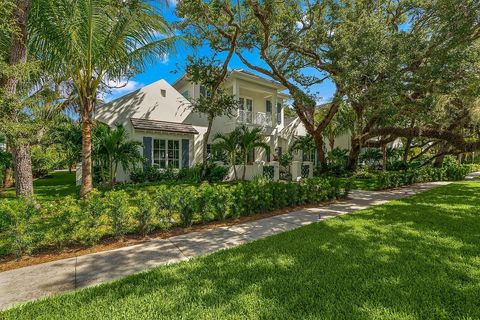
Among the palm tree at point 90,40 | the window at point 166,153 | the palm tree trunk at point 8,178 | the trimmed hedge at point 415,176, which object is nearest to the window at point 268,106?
the window at point 166,153

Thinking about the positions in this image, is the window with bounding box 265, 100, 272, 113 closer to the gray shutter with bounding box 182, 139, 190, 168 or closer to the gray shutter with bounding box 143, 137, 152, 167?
the gray shutter with bounding box 182, 139, 190, 168

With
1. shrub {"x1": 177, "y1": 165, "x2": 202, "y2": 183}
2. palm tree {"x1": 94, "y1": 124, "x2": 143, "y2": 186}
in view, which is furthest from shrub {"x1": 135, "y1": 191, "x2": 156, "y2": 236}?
shrub {"x1": 177, "y1": 165, "x2": 202, "y2": 183}

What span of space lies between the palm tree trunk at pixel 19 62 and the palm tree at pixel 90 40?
1.07ft

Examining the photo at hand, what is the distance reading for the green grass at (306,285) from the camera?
273 centimetres

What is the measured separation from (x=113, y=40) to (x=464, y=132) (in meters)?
19.0

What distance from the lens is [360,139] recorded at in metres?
15.9

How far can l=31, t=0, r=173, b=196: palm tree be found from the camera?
6.49 metres

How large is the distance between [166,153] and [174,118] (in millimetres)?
2483

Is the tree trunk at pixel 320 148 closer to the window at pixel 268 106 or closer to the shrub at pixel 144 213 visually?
the window at pixel 268 106

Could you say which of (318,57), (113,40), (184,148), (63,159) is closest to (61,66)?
(113,40)

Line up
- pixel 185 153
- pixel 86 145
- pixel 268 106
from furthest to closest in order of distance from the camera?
pixel 268 106 → pixel 185 153 → pixel 86 145

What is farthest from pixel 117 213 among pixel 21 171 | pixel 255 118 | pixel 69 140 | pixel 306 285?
pixel 255 118

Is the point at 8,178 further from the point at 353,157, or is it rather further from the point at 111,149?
the point at 353,157

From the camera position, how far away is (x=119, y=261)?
421 cm
